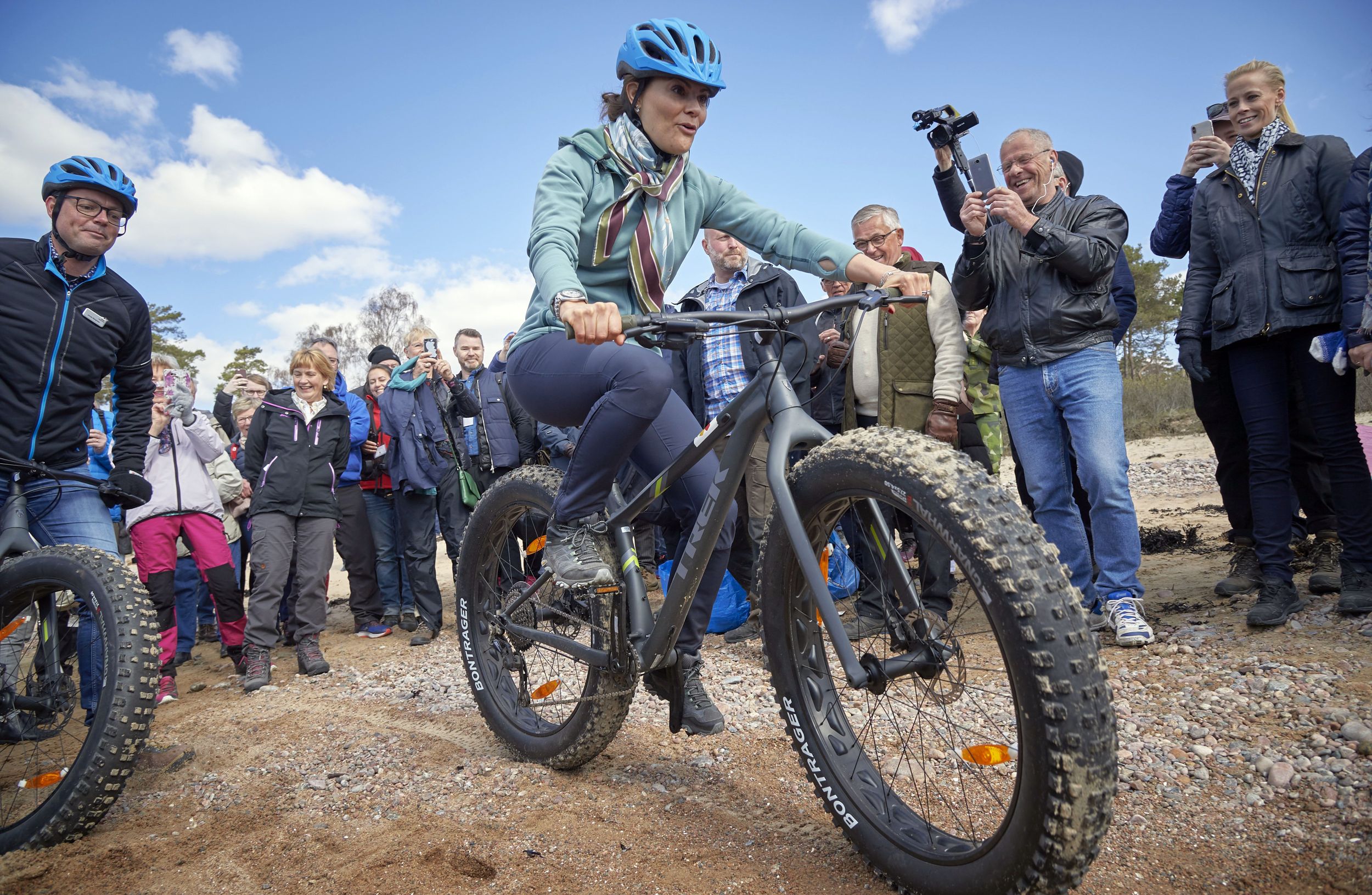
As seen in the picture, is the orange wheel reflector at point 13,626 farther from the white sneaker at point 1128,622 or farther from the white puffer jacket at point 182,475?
the white sneaker at point 1128,622

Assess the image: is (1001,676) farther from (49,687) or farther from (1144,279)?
(1144,279)

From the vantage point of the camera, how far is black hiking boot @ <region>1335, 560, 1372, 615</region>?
12.3 ft

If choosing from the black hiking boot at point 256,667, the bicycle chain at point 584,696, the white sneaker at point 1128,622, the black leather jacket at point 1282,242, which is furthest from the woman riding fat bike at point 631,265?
the black hiking boot at point 256,667

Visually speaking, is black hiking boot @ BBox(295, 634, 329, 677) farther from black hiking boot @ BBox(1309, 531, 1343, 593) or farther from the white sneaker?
black hiking boot @ BBox(1309, 531, 1343, 593)

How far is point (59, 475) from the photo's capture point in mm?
3576

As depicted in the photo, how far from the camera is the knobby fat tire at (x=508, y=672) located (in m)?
3.08

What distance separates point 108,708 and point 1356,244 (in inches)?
225

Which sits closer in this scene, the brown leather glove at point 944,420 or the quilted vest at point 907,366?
the brown leather glove at point 944,420

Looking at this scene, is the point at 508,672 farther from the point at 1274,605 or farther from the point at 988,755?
the point at 1274,605

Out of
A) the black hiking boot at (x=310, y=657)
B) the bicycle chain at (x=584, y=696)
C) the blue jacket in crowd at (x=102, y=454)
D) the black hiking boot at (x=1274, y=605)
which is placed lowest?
the black hiking boot at (x=310, y=657)

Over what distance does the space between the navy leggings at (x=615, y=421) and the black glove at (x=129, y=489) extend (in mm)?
2074

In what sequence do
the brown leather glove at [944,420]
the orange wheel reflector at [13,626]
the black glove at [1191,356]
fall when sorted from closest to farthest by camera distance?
the orange wheel reflector at [13,626], the black glove at [1191,356], the brown leather glove at [944,420]

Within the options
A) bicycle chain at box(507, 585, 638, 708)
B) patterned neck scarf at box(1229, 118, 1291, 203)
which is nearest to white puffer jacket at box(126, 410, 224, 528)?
bicycle chain at box(507, 585, 638, 708)

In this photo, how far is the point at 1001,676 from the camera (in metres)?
2.61
